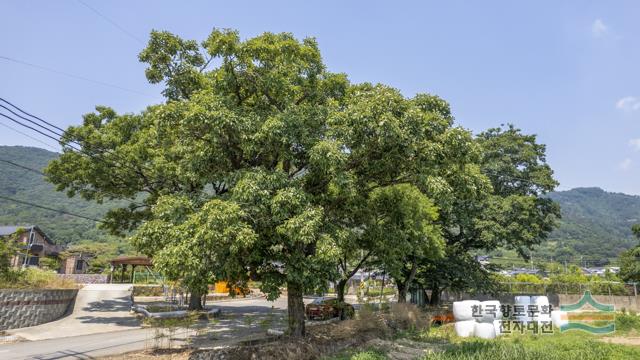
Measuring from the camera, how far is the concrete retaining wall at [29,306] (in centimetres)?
1905

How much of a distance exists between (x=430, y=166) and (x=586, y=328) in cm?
1541

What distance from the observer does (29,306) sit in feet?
66.8

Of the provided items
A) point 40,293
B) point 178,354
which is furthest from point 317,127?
point 40,293

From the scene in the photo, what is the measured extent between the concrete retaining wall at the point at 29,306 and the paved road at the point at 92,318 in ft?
1.31

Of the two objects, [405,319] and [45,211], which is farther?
[45,211]

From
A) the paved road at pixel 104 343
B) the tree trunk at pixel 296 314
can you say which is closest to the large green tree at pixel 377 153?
the tree trunk at pixel 296 314

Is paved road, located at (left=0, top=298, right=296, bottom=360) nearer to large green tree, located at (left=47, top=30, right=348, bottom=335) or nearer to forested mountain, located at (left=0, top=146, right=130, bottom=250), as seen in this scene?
large green tree, located at (left=47, top=30, right=348, bottom=335)

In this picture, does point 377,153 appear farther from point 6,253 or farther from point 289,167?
point 6,253

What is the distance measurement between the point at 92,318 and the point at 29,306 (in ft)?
12.9

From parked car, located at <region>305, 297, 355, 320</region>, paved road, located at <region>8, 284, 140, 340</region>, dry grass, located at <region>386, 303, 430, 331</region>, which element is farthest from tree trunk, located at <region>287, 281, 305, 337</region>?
parked car, located at <region>305, 297, 355, 320</region>

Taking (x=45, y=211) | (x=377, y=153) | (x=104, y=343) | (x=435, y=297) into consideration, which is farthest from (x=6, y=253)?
(x=45, y=211)

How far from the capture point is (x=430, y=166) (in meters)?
13.1

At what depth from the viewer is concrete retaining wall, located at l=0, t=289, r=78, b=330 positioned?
19.0 m
